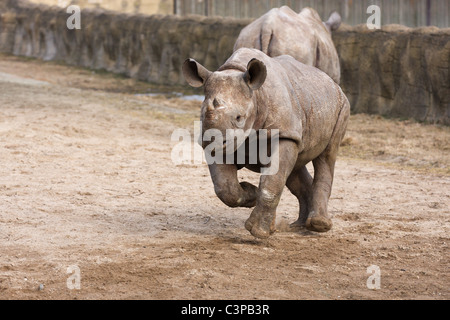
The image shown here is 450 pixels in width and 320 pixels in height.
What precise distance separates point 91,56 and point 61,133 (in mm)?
10666

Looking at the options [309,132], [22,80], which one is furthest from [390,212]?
[22,80]

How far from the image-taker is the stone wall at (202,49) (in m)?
13.5

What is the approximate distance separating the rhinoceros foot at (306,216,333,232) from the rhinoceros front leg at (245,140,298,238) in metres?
0.60

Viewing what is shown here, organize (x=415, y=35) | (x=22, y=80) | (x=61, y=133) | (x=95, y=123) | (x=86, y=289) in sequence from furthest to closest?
(x=22, y=80) < (x=415, y=35) < (x=95, y=123) < (x=61, y=133) < (x=86, y=289)

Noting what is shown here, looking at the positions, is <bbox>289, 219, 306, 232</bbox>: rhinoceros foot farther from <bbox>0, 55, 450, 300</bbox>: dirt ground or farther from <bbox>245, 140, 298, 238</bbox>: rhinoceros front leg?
<bbox>245, 140, 298, 238</bbox>: rhinoceros front leg

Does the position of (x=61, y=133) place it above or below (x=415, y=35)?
below

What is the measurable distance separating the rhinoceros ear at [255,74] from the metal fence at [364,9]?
32.4ft

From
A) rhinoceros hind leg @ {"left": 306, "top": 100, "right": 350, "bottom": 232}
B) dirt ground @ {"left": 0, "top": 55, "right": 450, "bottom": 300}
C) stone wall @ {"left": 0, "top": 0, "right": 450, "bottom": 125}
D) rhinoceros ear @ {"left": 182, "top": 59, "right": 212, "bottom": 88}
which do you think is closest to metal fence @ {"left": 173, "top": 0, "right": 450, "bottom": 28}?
stone wall @ {"left": 0, "top": 0, "right": 450, "bottom": 125}

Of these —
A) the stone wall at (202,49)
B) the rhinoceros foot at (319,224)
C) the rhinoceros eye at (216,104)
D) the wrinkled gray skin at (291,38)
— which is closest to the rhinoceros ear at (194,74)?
the rhinoceros eye at (216,104)

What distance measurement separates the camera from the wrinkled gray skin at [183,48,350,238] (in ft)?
19.0

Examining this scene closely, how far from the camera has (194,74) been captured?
6.02m

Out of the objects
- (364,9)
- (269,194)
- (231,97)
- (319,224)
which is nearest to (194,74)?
(231,97)

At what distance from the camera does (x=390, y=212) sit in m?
7.76
